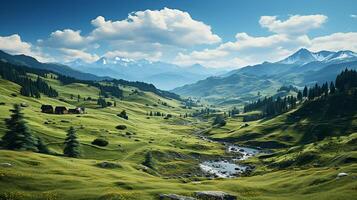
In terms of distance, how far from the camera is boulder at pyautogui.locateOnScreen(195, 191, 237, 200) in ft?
171

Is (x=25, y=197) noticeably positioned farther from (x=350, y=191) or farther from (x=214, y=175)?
(x=214, y=175)

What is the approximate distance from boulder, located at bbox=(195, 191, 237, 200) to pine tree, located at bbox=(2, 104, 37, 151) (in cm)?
5464

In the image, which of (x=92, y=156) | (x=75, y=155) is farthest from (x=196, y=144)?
(x=75, y=155)

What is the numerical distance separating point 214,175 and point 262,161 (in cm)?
3306

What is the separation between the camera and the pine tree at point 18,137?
87312 millimetres

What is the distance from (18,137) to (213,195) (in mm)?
57853

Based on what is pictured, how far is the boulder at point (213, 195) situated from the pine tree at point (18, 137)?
54636mm

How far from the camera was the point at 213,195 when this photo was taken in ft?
173

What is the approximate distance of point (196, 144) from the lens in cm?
19012

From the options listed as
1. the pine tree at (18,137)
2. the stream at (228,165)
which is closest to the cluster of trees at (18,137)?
the pine tree at (18,137)

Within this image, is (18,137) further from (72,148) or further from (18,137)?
(72,148)

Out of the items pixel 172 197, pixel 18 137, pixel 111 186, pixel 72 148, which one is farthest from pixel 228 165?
pixel 172 197

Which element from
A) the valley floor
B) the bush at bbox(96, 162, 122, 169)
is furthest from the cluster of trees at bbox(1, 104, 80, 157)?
the bush at bbox(96, 162, 122, 169)

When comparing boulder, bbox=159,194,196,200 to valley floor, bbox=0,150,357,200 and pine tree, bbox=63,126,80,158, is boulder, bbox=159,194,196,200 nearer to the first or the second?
valley floor, bbox=0,150,357,200
